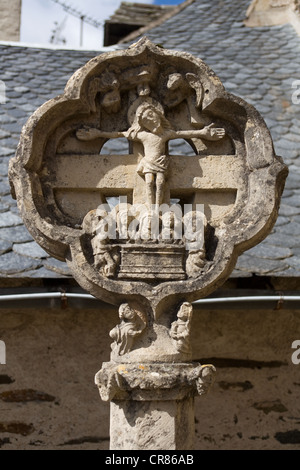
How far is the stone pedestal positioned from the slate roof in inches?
55.7

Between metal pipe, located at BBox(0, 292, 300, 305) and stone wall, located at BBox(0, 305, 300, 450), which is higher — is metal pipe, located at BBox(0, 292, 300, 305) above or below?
above

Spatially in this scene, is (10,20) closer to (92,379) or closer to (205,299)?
(92,379)

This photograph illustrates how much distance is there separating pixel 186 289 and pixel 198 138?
2.44ft

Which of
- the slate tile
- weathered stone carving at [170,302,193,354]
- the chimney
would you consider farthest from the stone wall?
the chimney

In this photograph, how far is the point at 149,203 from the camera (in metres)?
3.64

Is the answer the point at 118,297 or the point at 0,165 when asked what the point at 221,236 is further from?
the point at 0,165

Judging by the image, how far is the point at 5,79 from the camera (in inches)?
270

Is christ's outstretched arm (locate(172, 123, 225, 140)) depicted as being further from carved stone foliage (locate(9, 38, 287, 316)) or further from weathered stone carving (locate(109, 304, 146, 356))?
weathered stone carving (locate(109, 304, 146, 356))

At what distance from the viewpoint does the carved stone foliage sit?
11.5ft

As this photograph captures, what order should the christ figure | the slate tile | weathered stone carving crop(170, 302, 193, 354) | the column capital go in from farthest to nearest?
the slate tile
the christ figure
weathered stone carving crop(170, 302, 193, 354)
the column capital

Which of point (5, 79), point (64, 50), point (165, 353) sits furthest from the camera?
point (64, 50)

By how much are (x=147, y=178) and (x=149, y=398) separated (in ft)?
3.18

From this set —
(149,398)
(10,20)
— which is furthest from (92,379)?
(10,20)
